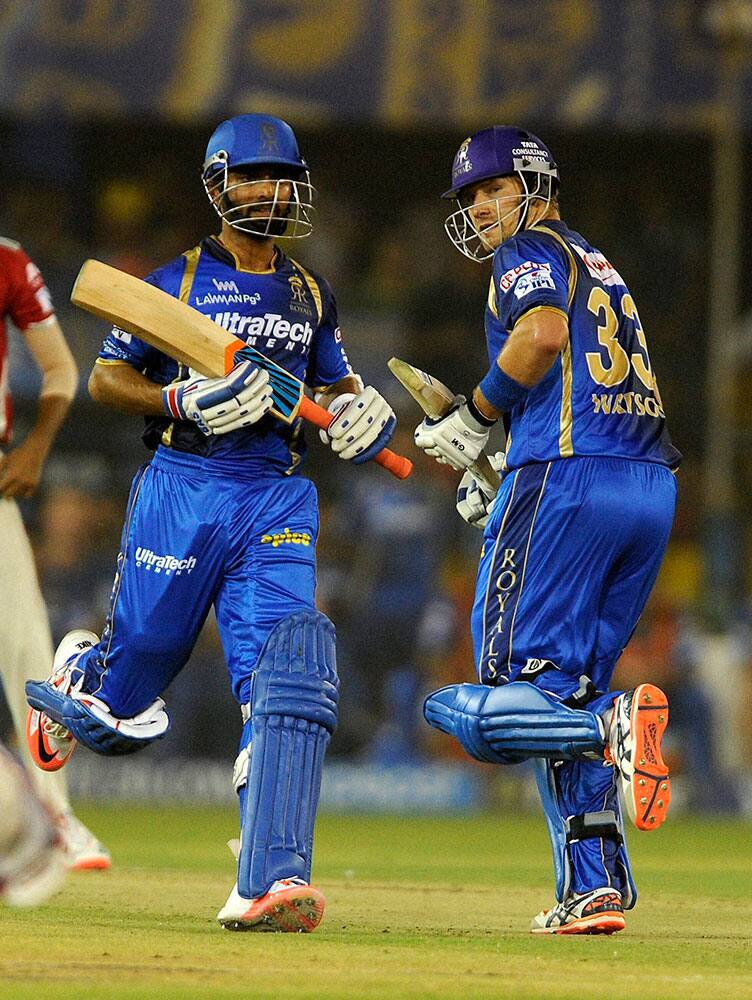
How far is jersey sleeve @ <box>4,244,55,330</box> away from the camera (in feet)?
21.8

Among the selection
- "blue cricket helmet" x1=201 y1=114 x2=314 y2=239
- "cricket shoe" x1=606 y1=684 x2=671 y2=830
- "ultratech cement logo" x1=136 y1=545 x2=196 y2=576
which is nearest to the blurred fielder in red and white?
"ultratech cement logo" x1=136 y1=545 x2=196 y2=576

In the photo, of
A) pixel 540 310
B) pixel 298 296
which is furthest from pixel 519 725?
pixel 298 296

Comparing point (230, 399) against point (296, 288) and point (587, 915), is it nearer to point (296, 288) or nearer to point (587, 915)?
point (296, 288)

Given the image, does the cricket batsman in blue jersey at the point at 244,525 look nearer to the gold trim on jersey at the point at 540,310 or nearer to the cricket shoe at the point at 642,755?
the gold trim on jersey at the point at 540,310

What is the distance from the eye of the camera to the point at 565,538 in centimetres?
505

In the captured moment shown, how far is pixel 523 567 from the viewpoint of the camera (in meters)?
5.09

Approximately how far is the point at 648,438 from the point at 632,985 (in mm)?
1817

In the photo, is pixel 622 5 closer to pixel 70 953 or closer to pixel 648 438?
pixel 648 438

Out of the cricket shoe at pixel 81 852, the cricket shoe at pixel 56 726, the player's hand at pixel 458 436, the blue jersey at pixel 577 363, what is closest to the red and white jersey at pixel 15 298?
the cricket shoe at pixel 56 726

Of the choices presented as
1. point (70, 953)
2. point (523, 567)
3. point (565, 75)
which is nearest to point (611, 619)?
point (523, 567)

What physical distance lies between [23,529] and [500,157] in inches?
89.4

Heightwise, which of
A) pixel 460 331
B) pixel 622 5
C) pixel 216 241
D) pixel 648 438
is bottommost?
pixel 648 438

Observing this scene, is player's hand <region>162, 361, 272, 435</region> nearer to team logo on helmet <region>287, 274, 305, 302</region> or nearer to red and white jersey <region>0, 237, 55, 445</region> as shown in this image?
team logo on helmet <region>287, 274, 305, 302</region>

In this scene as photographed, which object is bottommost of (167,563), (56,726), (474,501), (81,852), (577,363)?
(81,852)
